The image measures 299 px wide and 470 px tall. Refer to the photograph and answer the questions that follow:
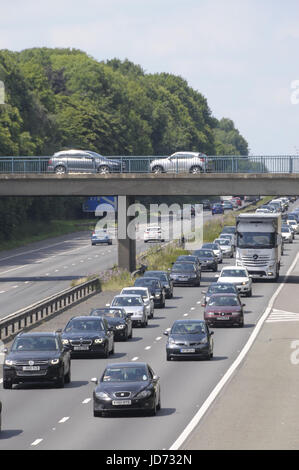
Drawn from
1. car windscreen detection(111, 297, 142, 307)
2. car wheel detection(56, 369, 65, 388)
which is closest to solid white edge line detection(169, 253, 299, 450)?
car wheel detection(56, 369, 65, 388)

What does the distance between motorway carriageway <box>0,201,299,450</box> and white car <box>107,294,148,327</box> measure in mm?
1573

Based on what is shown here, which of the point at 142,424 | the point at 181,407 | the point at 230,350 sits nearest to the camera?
the point at 142,424

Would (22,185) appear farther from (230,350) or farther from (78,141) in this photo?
(78,141)

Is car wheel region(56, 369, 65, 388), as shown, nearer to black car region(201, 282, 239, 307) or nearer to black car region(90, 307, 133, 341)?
black car region(90, 307, 133, 341)

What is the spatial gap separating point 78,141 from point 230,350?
10739 cm

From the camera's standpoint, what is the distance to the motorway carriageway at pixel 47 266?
68875 millimetres

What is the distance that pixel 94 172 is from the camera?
255 ft

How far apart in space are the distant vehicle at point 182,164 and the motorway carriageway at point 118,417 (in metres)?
26.1

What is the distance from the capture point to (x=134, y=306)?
53.0 m

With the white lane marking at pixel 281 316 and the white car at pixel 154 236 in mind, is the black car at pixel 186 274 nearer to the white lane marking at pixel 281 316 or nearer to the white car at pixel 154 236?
the white lane marking at pixel 281 316

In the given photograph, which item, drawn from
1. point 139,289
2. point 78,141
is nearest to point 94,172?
point 139,289

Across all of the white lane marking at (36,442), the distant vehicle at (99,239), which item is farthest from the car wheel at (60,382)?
the distant vehicle at (99,239)

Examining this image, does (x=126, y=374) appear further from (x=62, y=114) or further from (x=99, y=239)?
(x=62, y=114)

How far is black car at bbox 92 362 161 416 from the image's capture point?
2833 cm
